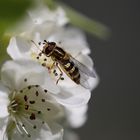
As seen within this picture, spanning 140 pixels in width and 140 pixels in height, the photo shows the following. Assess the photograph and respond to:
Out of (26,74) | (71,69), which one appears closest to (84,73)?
(71,69)

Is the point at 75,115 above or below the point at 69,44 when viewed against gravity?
below

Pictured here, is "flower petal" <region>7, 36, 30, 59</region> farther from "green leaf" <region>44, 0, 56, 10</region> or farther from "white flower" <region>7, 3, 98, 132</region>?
"green leaf" <region>44, 0, 56, 10</region>

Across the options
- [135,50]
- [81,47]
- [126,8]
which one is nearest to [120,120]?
[135,50]

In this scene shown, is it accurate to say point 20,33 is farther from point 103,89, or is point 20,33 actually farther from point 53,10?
point 103,89

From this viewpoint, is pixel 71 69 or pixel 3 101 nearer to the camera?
pixel 3 101

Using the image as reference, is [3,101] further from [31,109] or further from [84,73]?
[84,73]

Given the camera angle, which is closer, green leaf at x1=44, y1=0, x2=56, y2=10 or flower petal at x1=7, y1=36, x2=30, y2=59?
flower petal at x1=7, y1=36, x2=30, y2=59

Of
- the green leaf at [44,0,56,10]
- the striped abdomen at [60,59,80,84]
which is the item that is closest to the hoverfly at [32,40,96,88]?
the striped abdomen at [60,59,80,84]
